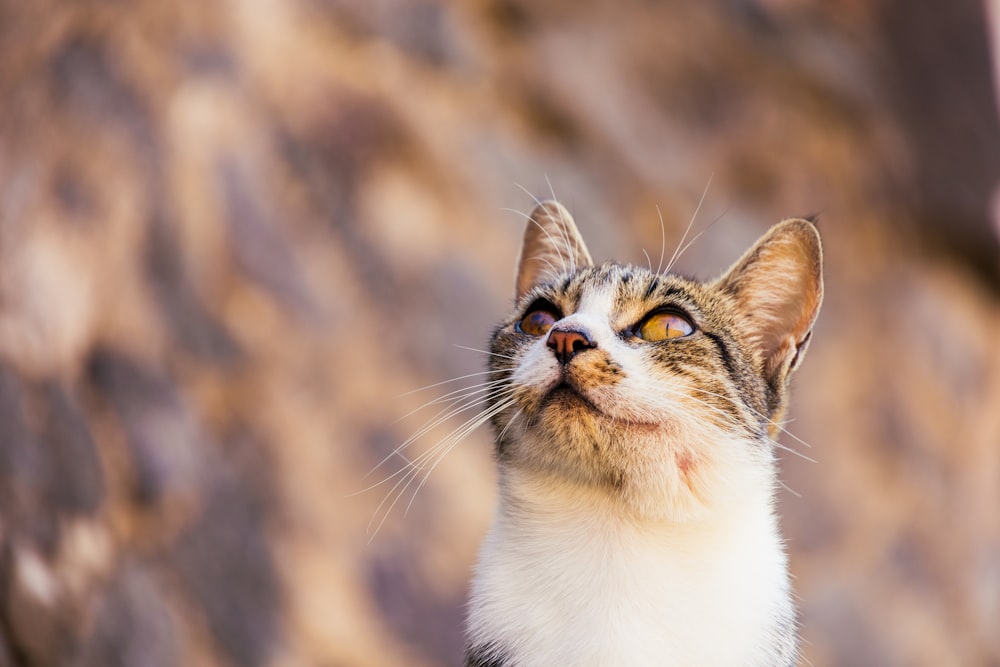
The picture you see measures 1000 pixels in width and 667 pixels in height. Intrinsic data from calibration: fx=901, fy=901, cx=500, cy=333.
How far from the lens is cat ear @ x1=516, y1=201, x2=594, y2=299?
1.89 m

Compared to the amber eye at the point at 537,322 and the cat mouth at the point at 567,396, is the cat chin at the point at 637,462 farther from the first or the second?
the amber eye at the point at 537,322

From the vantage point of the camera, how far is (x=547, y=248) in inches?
76.5

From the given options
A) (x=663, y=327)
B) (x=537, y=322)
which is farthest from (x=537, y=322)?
(x=663, y=327)

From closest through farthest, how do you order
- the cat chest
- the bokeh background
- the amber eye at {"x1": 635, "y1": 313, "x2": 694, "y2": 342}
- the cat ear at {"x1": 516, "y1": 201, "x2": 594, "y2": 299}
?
the cat chest → the amber eye at {"x1": 635, "y1": 313, "x2": 694, "y2": 342} → the cat ear at {"x1": 516, "y1": 201, "x2": 594, "y2": 299} → the bokeh background

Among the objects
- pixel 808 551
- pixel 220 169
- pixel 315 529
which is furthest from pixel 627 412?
pixel 808 551

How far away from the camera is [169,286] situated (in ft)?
10.3

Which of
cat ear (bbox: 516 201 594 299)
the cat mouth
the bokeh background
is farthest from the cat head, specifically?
the bokeh background

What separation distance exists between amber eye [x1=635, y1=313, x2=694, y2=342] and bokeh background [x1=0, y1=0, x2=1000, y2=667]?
1.76 metres

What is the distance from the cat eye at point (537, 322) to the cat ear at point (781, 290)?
358 mm

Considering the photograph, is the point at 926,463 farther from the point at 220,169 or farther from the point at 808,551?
the point at 220,169

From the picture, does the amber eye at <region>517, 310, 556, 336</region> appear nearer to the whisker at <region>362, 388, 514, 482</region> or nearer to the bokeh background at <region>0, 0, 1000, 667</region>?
the whisker at <region>362, 388, 514, 482</region>

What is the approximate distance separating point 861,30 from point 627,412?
2.88 m

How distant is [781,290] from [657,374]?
15.4 inches

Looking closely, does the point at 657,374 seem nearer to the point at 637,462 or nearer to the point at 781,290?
the point at 637,462
